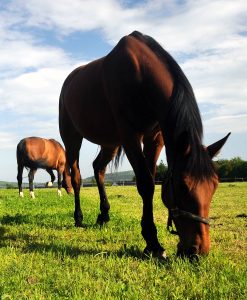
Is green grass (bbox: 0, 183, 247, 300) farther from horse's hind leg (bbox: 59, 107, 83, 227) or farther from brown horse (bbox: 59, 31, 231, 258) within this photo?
horse's hind leg (bbox: 59, 107, 83, 227)

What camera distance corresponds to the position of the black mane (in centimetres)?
358

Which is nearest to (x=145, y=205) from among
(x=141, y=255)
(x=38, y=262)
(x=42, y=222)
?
(x=141, y=255)

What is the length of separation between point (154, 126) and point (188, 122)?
3.09 ft

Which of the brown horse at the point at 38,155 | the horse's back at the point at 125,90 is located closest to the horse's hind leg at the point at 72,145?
the horse's back at the point at 125,90

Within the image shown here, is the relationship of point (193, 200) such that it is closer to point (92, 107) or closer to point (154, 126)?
point (154, 126)

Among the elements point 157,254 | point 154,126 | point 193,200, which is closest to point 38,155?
point 154,126

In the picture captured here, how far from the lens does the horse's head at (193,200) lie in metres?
3.54

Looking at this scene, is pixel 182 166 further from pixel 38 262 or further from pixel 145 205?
pixel 38 262

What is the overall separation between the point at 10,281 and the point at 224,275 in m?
1.82

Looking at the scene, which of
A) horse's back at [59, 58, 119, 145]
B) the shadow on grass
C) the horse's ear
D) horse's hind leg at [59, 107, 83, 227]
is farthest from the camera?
horse's hind leg at [59, 107, 83, 227]

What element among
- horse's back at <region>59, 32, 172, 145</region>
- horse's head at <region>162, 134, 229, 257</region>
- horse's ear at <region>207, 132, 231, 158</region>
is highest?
horse's back at <region>59, 32, 172, 145</region>

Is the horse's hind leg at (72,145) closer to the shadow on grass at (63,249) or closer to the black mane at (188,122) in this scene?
the shadow on grass at (63,249)

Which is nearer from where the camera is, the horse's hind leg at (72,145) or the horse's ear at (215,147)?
the horse's ear at (215,147)

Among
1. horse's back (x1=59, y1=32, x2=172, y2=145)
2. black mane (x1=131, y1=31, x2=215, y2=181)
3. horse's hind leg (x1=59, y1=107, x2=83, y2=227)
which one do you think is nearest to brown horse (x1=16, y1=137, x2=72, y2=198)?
horse's hind leg (x1=59, y1=107, x2=83, y2=227)
